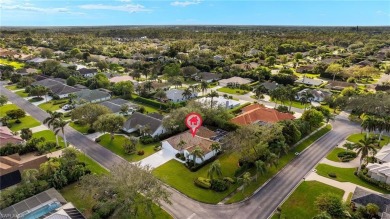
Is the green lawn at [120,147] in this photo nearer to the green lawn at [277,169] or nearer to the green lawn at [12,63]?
the green lawn at [277,169]

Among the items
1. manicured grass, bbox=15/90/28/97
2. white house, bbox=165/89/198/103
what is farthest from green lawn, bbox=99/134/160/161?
manicured grass, bbox=15/90/28/97

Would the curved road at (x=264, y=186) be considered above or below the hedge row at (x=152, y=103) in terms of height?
below

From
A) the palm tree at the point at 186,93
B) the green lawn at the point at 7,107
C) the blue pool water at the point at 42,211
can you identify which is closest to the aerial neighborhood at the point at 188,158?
the blue pool water at the point at 42,211

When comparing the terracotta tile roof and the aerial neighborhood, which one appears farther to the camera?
the terracotta tile roof

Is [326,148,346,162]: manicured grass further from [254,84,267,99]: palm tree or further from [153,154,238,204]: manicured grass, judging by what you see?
[254,84,267,99]: palm tree

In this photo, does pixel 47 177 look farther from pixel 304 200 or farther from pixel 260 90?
pixel 260 90

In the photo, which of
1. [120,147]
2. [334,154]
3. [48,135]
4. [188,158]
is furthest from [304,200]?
[48,135]
